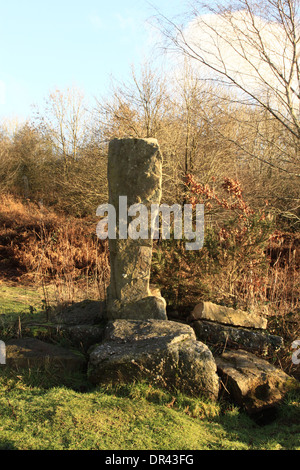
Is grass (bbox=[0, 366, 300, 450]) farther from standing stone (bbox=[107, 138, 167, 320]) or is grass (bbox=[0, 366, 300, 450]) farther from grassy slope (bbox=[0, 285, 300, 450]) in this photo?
standing stone (bbox=[107, 138, 167, 320])

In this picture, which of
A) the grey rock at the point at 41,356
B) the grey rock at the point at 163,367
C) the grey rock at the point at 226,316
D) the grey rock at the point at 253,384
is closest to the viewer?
the grey rock at the point at 163,367

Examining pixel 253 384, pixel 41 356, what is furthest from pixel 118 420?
pixel 253 384

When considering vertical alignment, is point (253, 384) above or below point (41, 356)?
below

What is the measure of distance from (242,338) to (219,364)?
2.51ft

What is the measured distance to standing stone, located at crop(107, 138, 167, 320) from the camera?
482 centimetres

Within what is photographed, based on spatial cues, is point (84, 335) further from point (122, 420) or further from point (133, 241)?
point (122, 420)

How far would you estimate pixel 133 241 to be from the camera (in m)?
4.90

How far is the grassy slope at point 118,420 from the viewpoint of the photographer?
9.66ft

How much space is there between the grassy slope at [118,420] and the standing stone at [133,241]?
1.18 metres

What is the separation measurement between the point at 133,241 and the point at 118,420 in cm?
217

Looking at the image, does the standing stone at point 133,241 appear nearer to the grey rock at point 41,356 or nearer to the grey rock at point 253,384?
the grey rock at point 41,356

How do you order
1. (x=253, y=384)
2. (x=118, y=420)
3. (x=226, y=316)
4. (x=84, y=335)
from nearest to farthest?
(x=118, y=420), (x=253, y=384), (x=84, y=335), (x=226, y=316)

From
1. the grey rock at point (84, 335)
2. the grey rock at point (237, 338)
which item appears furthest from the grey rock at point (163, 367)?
the grey rock at point (237, 338)

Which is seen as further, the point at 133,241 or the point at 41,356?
the point at 133,241
